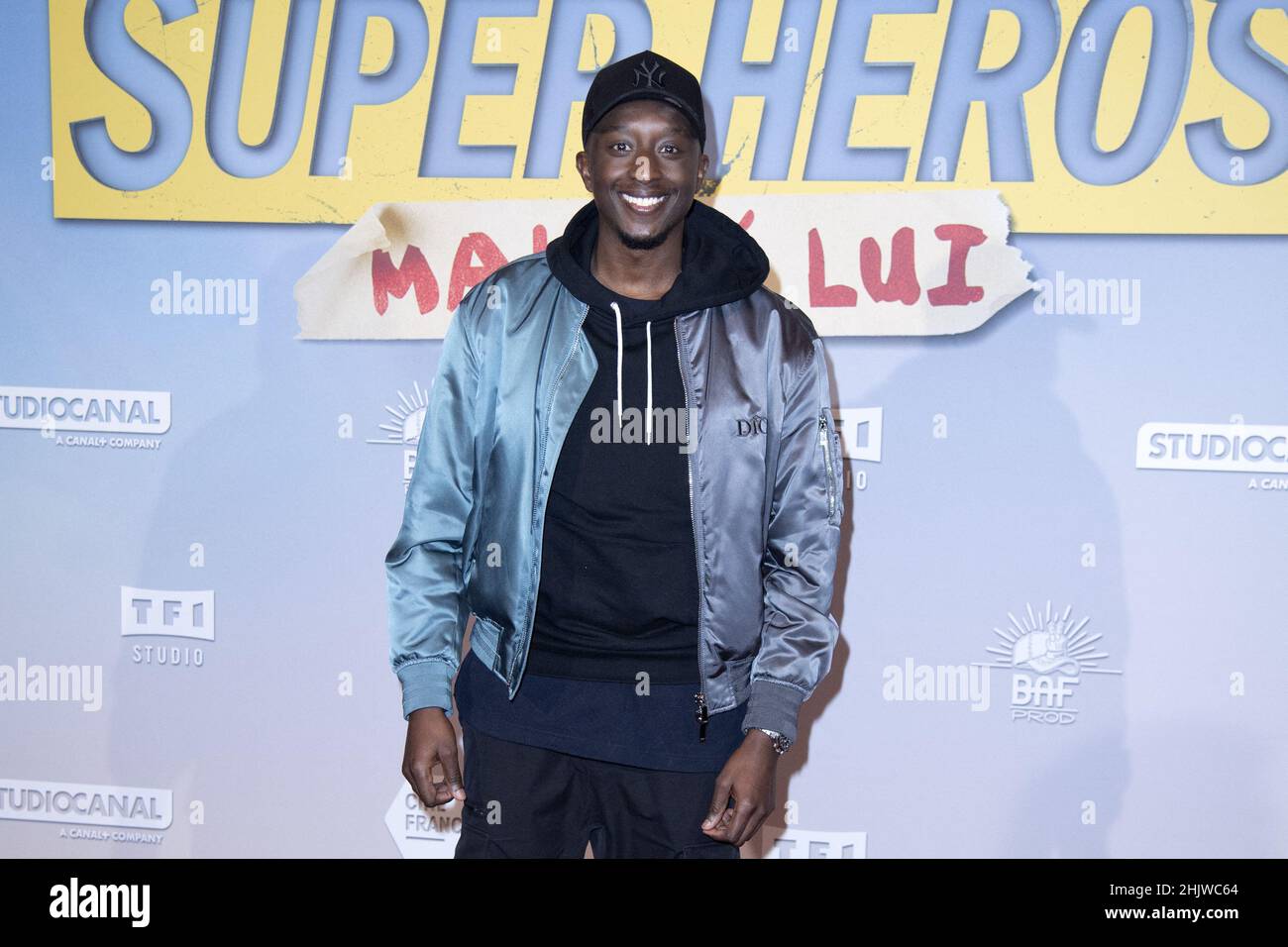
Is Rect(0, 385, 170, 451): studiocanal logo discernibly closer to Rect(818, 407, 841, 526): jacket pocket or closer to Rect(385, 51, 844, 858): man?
Rect(385, 51, 844, 858): man

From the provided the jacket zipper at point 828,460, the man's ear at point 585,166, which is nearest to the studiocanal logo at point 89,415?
the man's ear at point 585,166

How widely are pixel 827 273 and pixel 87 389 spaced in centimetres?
174

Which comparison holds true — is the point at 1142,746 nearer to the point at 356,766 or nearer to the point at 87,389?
the point at 356,766

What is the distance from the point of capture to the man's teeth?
6.02 ft

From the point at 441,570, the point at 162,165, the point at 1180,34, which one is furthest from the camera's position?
the point at 162,165

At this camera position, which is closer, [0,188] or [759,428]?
[759,428]

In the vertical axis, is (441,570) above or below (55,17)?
below

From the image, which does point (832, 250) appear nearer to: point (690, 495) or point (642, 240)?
point (642, 240)

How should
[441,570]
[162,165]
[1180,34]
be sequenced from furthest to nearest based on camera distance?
1. [162,165]
2. [1180,34]
3. [441,570]

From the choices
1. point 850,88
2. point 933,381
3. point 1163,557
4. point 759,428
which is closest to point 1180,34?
point 850,88

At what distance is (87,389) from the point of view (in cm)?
288

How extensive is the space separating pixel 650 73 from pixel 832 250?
2.91ft

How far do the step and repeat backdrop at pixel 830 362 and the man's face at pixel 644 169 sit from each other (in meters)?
0.80

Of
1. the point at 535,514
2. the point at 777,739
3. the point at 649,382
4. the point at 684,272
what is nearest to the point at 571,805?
the point at 777,739
